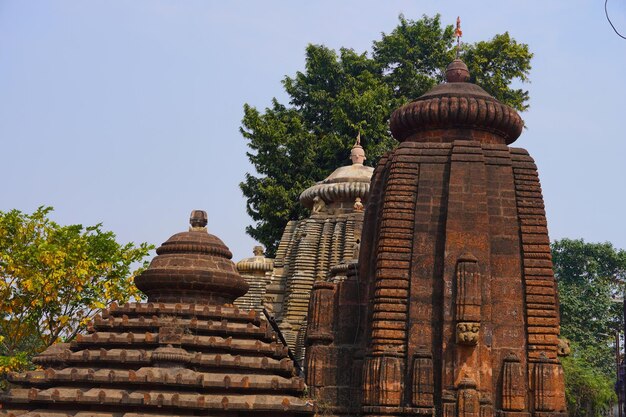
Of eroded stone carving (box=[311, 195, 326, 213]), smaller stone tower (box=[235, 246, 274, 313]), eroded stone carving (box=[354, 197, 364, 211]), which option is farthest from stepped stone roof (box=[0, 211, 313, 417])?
smaller stone tower (box=[235, 246, 274, 313])

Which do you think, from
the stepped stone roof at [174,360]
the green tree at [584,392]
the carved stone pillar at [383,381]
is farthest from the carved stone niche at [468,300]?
the green tree at [584,392]

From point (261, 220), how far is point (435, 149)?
2099 centimetres

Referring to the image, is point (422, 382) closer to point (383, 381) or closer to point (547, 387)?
point (383, 381)

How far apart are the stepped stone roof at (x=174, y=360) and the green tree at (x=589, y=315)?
65.6 ft

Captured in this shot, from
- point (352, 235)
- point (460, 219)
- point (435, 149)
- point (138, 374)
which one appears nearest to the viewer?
point (138, 374)

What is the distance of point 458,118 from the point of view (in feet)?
37.1

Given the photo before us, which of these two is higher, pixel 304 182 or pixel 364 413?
pixel 304 182

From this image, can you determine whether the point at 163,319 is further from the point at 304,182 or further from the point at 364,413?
the point at 304,182

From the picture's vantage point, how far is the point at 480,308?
9.66m

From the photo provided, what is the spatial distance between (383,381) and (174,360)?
2.41 m

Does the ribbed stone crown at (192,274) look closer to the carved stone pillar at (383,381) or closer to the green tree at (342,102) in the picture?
the carved stone pillar at (383,381)

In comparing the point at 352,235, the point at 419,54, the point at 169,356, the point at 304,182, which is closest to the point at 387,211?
the point at 169,356

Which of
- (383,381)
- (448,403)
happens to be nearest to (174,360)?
(383,381)

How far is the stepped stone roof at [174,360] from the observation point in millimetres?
9344
